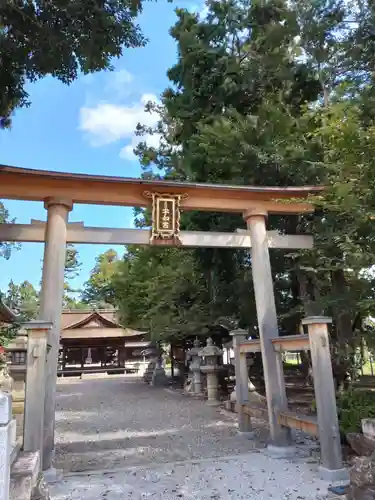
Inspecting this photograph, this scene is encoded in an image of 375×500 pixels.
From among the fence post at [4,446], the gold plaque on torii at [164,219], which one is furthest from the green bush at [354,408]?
the fence post at [4,446]

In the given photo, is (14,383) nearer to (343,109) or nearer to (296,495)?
(296,495)

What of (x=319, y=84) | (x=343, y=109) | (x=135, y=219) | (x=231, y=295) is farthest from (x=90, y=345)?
(x=343, y=109)

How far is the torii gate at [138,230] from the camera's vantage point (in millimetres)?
5195

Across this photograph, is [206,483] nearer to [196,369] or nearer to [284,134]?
[284,134]

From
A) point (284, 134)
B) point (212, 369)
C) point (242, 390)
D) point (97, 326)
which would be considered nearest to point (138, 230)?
point (242, 390)

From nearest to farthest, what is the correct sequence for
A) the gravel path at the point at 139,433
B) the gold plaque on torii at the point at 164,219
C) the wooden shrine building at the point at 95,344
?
the gravel path at the point at 139,433 → the gold plaque on torii at the point at 164,219 → the wooden shrine building at the point at 95,344

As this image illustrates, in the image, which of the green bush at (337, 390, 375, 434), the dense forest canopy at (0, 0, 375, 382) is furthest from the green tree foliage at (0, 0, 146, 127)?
the green bush at (337, 390, 375, 434)

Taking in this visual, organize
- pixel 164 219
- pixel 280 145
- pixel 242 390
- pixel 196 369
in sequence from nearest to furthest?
pixel 164 219, pixel 242 390, pixel 280 145, pixel 196 369

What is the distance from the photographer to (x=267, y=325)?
581cm

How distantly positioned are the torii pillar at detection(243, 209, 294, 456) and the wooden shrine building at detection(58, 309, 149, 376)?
18288mm

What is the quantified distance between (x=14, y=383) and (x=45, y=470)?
241 centimetres

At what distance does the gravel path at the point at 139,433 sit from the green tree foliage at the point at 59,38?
6.34 m

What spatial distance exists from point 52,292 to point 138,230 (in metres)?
1.53

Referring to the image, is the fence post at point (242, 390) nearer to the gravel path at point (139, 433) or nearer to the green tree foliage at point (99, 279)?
the gravel path at point (139, 433)
